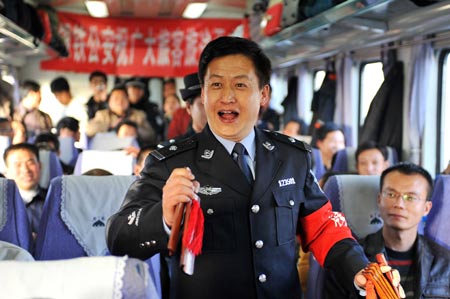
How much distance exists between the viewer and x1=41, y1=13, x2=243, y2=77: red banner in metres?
14.1

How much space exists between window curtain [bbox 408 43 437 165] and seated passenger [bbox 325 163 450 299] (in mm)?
3534

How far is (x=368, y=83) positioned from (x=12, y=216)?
21.2ft

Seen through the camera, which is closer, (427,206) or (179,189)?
(179,189)

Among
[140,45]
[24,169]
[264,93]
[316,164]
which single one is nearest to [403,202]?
[264,93]

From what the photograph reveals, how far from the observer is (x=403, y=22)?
19.7 ft

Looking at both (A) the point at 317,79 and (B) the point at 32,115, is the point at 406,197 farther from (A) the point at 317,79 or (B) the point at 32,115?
(A) the point at 317,79

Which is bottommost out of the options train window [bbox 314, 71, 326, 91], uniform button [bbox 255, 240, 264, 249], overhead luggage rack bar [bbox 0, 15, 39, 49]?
uniform button [bbox 255, 240, 264, 249]

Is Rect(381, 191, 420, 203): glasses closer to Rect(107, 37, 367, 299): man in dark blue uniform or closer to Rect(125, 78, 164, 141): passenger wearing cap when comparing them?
Rect(107, 37, 367, 299): man in dark blue uniform

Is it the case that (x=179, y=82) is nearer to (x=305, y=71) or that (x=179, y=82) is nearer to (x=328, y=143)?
(x=305, y=71)

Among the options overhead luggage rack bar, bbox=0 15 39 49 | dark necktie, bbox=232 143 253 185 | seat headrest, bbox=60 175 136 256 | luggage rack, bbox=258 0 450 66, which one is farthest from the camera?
overhead luggage rack bar, bbox=0 15 39 49

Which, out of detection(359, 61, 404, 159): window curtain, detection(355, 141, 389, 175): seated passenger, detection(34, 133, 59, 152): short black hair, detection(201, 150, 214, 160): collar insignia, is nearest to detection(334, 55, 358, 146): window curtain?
detection(359, 61, 404, 159): window curtain

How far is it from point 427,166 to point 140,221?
5557mm

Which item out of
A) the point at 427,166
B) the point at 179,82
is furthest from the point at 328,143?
the point at 179,82

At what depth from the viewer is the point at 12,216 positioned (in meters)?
3.42
